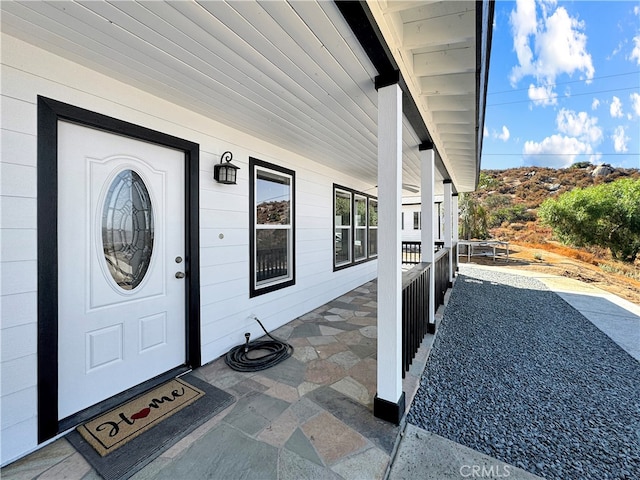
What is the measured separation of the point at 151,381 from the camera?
2248mm

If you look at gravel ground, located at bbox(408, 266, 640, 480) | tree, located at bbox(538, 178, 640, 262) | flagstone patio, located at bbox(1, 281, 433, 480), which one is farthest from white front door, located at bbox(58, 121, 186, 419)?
tree, located at bbox(538, 178, 640, 262)

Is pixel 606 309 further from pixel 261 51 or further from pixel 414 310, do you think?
pixel 261 51

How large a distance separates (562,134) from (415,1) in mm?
45090

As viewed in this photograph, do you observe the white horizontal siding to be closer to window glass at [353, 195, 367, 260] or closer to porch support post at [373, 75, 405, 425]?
window glass at [353, 195, 367, 260]

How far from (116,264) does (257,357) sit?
155 centimetres

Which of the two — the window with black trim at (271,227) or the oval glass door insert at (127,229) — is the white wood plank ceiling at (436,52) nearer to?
the window with black trim at (271,227)

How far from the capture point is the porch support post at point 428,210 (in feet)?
10.7

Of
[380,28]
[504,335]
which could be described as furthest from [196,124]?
[504,335]

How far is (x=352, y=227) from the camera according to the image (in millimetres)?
5793

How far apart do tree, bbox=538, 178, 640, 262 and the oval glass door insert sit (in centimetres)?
1397

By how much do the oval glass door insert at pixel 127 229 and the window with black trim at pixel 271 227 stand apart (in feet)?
3.64

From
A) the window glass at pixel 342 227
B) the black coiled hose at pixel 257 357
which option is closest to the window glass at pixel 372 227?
the window glass at pixel 342 227

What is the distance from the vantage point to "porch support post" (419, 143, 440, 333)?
10.7ft

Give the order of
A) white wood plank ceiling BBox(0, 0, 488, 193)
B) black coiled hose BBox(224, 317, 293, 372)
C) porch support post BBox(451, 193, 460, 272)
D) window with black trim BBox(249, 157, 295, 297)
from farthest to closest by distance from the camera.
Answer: porch support post BBox(451, 193, 460, 272) < window with black trim BBox(249, 157, 295, 297) < black coiled hose BBox(224, 317, 293, 372) < white wood plank ceiling BBox(0, 0, 488, 193)
